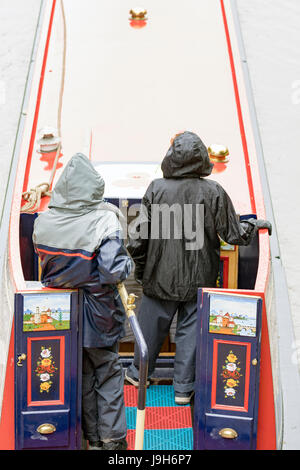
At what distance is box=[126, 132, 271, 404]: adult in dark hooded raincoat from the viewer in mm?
3465

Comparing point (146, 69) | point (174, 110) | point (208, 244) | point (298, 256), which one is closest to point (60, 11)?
point (146, 69)

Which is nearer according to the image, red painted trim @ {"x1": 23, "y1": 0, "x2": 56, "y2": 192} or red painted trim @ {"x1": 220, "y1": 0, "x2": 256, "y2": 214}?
red painted trim @ {"x1": 220, "y1": 0, "x2": 256, "y2": 214}

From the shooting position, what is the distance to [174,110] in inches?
198

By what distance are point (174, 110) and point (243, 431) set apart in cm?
251

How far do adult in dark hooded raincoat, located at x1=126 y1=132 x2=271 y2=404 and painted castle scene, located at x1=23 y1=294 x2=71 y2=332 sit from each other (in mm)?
560

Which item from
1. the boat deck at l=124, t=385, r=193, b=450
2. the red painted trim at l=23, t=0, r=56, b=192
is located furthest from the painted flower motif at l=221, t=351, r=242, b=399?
the red painted trim at l=23, t=0, r=56, b=192

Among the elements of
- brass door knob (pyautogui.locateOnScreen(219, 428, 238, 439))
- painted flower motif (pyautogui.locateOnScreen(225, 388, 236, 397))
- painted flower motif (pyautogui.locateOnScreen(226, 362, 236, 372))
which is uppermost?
painted flower motif (pyautogui.locateOnScreen(226, 362, 236, 372))

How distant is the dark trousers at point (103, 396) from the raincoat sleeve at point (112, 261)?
1.26 feet

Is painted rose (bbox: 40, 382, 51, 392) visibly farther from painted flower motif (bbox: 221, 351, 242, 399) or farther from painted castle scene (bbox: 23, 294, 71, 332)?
painted flower motif (bbox: 221, 351, 242, 399)

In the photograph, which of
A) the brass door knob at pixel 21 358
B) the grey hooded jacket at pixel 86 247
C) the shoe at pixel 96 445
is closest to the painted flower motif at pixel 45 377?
the brass door knob at pixel 21 358

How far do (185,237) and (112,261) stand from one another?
23.5 inches

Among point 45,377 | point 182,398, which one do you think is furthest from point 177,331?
point 45,377

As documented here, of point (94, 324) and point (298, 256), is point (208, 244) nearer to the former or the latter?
point (94, 324)

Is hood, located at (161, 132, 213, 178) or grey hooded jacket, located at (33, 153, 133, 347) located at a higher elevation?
hood, located at (161, 132, 213, 178)
